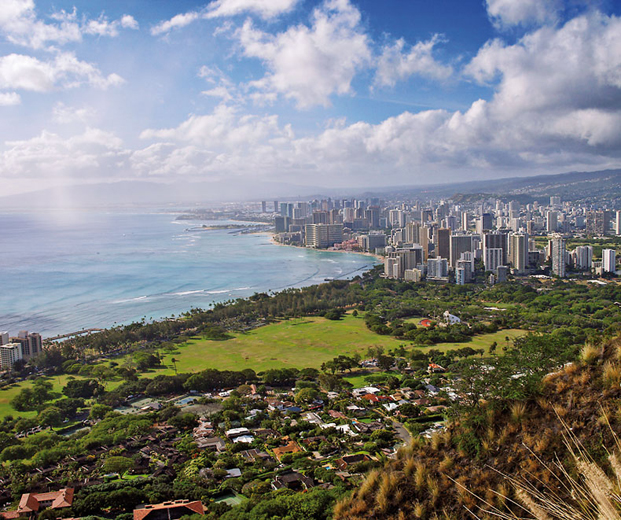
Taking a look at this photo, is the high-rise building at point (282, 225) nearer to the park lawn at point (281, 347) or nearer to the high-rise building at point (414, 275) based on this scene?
the high-rise building at point (414, 275)


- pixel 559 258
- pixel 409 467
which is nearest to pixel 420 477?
pixel 409 467

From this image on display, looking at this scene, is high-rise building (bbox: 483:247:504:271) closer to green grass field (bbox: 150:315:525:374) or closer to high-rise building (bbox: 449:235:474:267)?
high-rise building (bbox: 449:235:474:267)

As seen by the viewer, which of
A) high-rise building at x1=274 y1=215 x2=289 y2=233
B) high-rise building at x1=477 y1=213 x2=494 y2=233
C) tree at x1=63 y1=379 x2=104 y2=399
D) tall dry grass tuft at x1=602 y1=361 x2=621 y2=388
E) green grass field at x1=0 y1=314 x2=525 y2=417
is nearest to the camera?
tall dry grass tuft at x1=602 y1=361 x2=621 y2=388

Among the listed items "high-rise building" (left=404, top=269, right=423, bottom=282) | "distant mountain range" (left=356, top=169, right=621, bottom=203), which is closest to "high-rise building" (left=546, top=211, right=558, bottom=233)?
"high-rise building" (left=404, top=269, right=423, bottom=282)

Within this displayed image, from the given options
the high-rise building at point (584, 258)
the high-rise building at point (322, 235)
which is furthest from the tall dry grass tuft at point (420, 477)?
the high-rise building at point (322, 235)

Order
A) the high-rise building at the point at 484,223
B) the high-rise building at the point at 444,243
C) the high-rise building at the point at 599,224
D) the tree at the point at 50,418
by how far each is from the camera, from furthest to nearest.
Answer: the high-rise building at the point at 484,223 < the high-rise building at the point at 599,224 < the high-rise building at the point at 444,243 < the tree at the point at 50,418
